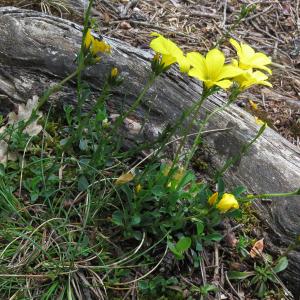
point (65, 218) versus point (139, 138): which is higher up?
point (139, 138)

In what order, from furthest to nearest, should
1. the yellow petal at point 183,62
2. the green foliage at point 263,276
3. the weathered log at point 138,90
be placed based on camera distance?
the weathered log at point 138,90 < the green foliage at point 263,276 < the yellow petal at point 183,62

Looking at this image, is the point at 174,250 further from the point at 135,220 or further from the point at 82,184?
the point at 82,184

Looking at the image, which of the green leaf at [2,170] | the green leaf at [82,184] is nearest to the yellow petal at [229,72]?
the green leaf at [82,184]

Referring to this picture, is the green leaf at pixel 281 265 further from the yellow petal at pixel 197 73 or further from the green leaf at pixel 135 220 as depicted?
the yellow petal at pixel 197 73

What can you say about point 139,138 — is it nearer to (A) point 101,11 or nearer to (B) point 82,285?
(B) point 82,285

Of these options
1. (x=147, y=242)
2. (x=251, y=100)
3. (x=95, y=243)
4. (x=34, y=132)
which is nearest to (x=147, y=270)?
(x=147, y=242)

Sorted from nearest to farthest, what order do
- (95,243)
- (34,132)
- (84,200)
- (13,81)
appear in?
(95,243) → (84,200) → (34,132) → (13,81)

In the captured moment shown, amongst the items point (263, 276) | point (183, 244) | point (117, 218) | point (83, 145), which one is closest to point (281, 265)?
point (263, 276)
